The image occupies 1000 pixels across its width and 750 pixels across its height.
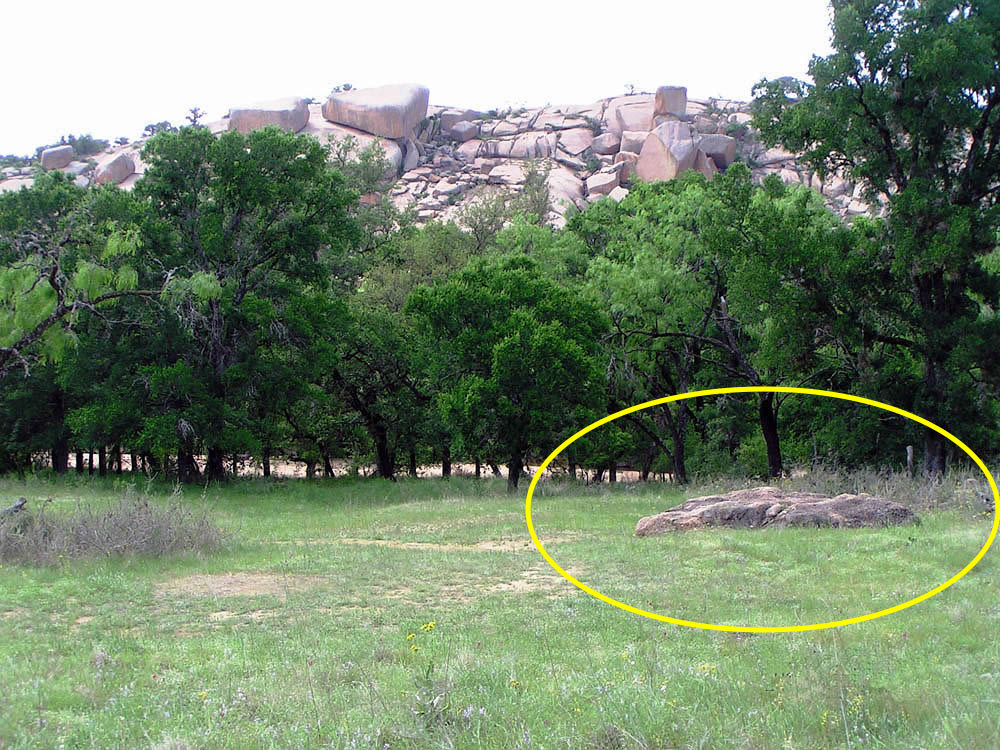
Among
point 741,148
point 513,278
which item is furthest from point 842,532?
point 741,148

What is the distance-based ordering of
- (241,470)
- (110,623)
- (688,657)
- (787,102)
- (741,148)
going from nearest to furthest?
(688,657), (110,623), (787,102), (241,470), (741,148)

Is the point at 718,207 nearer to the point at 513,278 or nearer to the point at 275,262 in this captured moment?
the point at 513,278

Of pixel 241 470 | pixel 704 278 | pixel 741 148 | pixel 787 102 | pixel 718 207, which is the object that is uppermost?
pixel 741 148

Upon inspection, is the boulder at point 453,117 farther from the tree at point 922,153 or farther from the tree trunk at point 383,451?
the tree at point 922,153

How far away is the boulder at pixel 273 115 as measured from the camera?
111 meters

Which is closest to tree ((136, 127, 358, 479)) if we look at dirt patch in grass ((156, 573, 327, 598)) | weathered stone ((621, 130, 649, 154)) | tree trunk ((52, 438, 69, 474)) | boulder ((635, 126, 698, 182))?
tree trunk ((52, 438, 69, 474))

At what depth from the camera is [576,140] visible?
123m

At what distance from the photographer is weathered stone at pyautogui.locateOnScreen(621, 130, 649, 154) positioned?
11700 centimetres

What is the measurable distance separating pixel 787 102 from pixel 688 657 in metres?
20.2

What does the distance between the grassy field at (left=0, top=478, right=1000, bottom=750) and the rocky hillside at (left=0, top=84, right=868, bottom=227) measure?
90672 millimetres

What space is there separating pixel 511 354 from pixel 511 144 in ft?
338

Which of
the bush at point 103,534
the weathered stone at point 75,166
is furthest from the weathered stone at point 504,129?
the bush at point 103,534

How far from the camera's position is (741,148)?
378ft

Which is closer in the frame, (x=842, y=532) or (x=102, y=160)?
(x=842, y=532)
